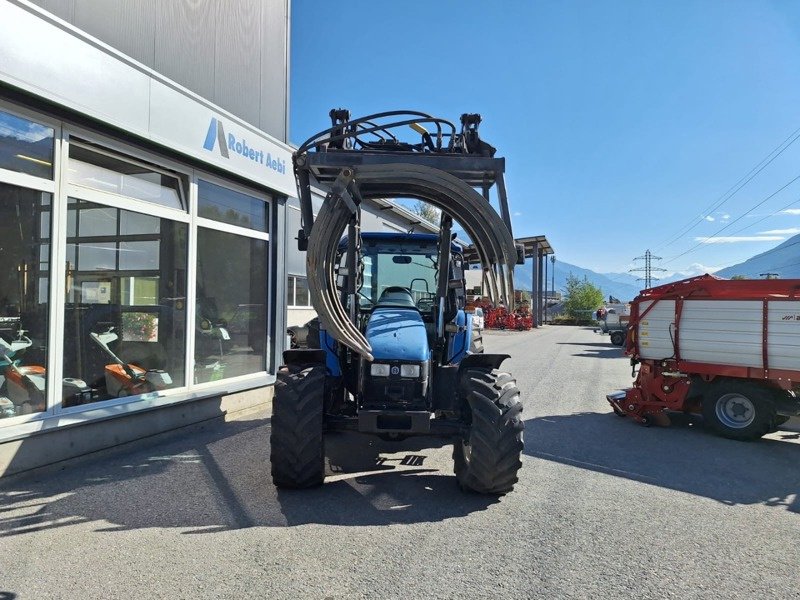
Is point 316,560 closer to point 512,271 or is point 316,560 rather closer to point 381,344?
point 381,344

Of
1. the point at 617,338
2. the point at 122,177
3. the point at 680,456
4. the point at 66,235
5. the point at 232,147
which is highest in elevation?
the point at 232,147

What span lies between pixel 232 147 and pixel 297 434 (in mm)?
4820

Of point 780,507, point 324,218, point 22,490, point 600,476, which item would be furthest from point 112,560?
point 780,507

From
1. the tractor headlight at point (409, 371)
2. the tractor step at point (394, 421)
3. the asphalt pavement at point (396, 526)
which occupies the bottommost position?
the asphalt pavement at point (396, 526)

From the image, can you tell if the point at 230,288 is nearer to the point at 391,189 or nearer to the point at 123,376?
the point at 123,376

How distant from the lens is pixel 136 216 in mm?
6504

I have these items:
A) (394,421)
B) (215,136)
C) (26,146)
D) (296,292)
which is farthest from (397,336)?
(296,292)

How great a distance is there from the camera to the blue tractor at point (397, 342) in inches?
176

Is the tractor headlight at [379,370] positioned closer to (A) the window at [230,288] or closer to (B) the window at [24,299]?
(B) the window at [24,299]

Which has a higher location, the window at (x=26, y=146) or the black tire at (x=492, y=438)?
the window at (x=26, y=146)

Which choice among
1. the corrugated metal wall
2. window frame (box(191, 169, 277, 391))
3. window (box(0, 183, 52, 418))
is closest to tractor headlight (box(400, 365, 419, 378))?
window (box(0, 183, 52, 418))

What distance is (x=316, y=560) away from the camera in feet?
11.4

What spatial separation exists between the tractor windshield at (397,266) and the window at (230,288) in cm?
271

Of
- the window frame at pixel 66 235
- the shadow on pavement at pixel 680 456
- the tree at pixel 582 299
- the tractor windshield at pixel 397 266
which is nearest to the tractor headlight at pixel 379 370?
the tractor windshield at pixel 397 266
